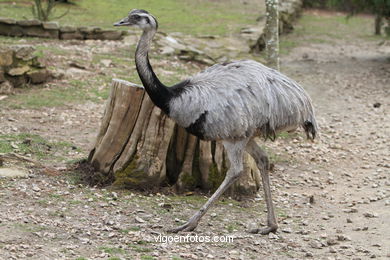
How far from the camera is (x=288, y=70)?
1328cm

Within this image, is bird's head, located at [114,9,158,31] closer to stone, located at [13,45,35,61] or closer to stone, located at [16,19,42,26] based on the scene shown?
stone, located at [13,45,35,61]

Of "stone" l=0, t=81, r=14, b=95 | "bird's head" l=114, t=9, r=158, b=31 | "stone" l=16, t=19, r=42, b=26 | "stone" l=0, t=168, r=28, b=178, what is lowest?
"stone" l=0, t=168, r=28, b=178

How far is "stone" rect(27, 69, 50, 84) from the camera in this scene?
9.77 metres

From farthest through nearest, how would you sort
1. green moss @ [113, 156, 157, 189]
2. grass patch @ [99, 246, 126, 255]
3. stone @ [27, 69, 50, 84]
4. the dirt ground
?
stone @ [27, 69, 50, 84] → green moss @ [113, 156, 157, 189] → the dirt ground → grass patch @ [99, 246, 126, 255]

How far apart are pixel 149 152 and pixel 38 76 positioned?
4.27m

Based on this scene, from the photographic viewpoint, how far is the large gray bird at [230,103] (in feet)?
17.4

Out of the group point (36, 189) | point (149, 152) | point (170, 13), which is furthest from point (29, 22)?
point (36, 189)

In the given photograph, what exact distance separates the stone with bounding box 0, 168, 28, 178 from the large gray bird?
5.09ft

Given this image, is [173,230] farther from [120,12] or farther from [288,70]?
[120,12]

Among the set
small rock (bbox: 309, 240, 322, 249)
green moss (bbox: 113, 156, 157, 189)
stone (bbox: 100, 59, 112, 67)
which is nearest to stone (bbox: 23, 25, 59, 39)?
stone (bbox: 100, 59, 112, 67)

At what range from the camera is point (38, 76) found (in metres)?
9.86

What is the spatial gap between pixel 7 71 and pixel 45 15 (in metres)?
5.00

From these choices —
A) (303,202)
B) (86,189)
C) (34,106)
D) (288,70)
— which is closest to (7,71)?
(34,106)

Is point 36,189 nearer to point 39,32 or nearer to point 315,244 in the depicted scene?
point 315,244
